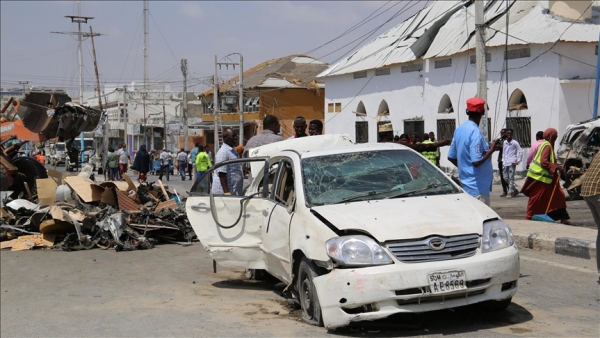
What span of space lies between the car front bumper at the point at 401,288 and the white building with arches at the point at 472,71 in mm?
17300

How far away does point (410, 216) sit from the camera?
5.85 m

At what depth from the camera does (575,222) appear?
13.4 meters

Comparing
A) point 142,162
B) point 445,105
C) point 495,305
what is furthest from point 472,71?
point 495,305

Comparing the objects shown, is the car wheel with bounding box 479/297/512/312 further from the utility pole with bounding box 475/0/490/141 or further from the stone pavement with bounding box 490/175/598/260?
the utility pole with bounding box 475/0/490/141

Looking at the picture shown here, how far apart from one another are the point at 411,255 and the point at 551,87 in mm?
18032

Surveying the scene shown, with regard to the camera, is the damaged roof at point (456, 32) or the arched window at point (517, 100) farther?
the arched window at point (517, 100)

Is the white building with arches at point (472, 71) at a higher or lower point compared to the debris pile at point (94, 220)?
higher

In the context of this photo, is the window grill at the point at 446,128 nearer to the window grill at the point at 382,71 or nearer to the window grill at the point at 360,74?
the window grill at the point at 382,71

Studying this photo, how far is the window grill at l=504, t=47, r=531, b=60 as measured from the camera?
22919mm

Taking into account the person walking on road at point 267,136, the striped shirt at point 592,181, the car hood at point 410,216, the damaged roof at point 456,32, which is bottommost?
the car hood at point 410,216

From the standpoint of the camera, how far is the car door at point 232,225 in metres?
7.59

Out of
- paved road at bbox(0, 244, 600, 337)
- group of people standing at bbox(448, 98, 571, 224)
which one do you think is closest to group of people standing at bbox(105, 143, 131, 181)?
group of people standing at bbox(448, 98, 571, 224)

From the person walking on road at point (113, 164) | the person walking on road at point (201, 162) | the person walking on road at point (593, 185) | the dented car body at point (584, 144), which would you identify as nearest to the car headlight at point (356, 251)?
the person walking on road at point (593, 185)

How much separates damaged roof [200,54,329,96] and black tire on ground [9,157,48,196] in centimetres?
3568
